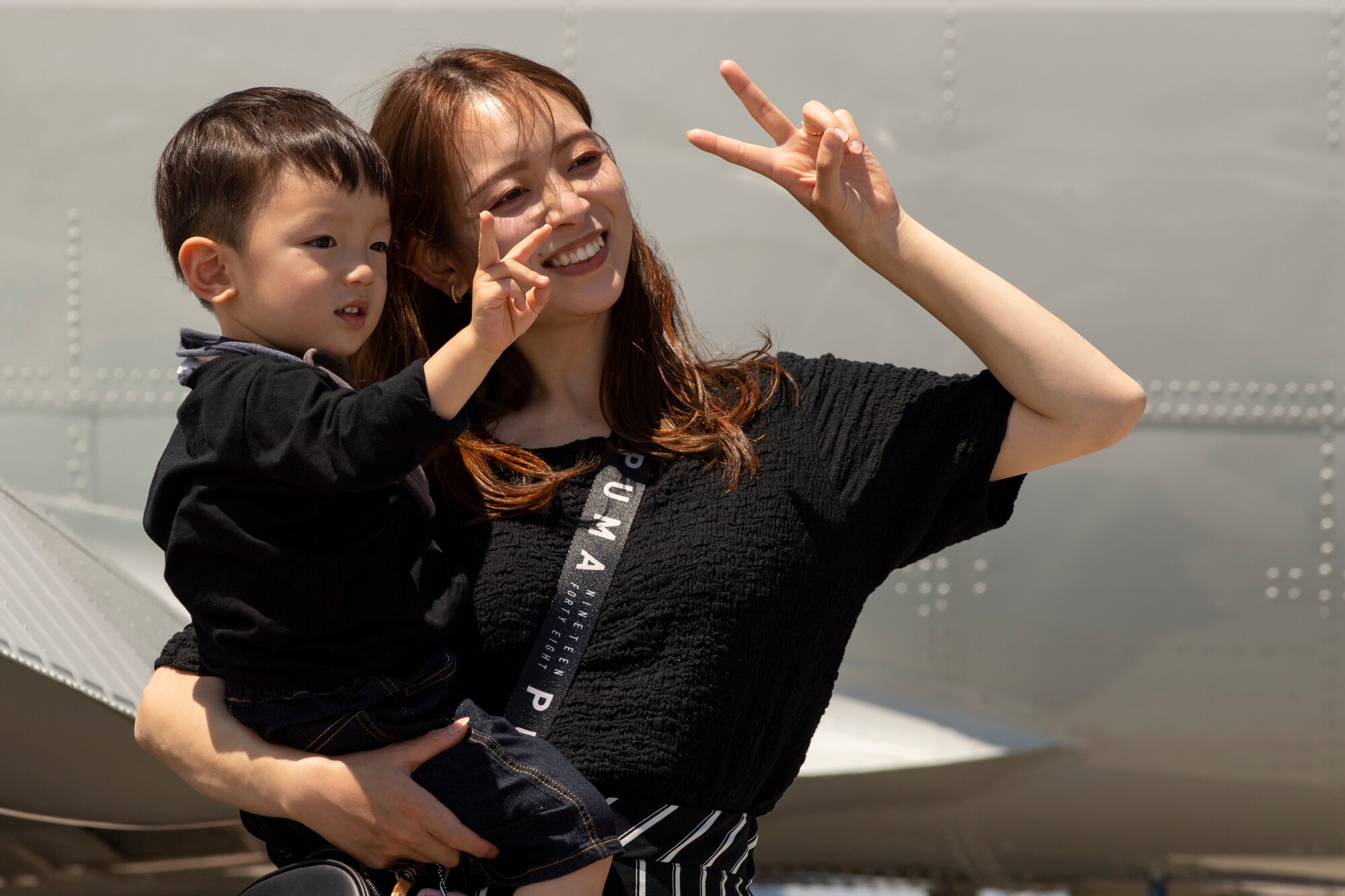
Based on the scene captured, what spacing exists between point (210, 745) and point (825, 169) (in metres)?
1.11

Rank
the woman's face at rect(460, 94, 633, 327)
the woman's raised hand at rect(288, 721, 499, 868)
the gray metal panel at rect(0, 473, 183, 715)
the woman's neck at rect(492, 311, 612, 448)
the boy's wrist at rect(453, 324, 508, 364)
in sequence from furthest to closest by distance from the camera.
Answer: the gray metal panel at rect(0, 473, 183, 715), the woman's neck at rect(492, 311, 612, 448), the woman's face at rect(460, 94, 633, 327), the woman's raised hand at rect(288, 721, 499, 868), the boy's wrist at rect(453, 324, 508, 364)

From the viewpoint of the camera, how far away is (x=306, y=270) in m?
1.58

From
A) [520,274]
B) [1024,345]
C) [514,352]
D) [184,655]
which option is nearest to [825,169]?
[1024,345]

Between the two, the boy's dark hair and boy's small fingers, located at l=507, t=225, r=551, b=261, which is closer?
boy's small fingers, located at l=507, t=225, r=551, b=261

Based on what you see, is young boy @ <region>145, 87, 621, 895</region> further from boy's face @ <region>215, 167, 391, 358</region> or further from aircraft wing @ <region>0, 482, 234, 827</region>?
aircraft wing @ <region>0, 482, 234, 827</region>

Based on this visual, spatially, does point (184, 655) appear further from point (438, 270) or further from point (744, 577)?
point (744, 577)

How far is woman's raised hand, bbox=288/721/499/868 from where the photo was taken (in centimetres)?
151

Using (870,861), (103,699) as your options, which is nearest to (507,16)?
(103,699)

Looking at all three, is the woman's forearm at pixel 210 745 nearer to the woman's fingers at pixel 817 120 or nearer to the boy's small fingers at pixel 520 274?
the boy's small fingers at pixel 520 274

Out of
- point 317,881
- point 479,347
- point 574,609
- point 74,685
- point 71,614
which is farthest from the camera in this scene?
point 71,614

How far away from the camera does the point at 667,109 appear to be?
10.0 feet

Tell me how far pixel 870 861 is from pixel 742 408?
2070 mm

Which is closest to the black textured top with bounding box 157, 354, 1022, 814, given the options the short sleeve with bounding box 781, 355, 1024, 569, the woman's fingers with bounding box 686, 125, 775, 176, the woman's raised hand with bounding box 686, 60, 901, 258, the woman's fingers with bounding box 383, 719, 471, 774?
the short sleeve with bounding box 781, 355, 1024, 569

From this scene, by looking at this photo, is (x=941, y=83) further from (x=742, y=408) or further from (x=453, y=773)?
(x=453, y=773)
